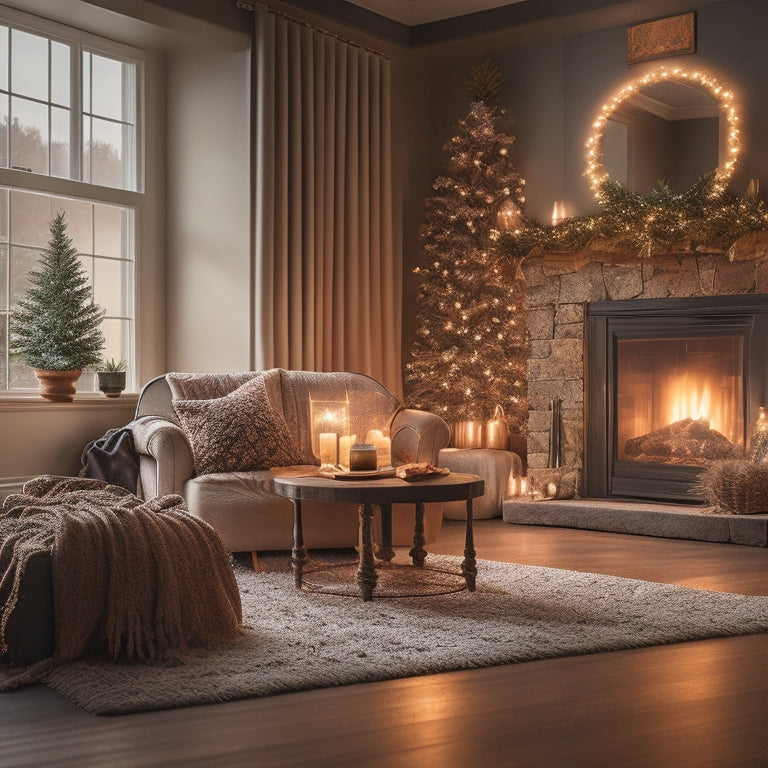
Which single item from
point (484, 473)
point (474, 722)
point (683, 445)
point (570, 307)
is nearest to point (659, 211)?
point (570, 307)

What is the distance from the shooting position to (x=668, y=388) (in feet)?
19.8

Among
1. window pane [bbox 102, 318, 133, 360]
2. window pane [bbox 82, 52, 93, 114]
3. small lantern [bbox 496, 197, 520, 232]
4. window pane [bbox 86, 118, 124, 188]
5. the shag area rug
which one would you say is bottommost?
the shag area rug

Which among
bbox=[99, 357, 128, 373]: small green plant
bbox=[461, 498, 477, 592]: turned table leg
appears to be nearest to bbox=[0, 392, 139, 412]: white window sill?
bbox=[99, 357, 128, 373]: small green plant

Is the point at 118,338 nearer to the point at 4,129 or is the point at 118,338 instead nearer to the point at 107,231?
the point at 107,231

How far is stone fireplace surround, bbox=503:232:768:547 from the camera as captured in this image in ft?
18.0

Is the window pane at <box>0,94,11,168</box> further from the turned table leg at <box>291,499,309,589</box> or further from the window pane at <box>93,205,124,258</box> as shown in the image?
the turned table leg at <box>291,499,309,589</box>

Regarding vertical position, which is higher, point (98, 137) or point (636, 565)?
point (98, 137)

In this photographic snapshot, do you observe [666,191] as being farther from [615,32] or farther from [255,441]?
[255,441]

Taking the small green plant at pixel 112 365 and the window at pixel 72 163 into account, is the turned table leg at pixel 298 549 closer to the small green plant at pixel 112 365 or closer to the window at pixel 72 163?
the small green plant at pixel 112 365

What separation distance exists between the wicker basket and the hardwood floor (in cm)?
227

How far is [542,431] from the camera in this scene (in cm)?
632

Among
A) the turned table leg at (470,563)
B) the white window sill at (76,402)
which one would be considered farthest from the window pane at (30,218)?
the turned table leg at (470,563)

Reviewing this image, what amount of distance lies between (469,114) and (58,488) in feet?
13.0

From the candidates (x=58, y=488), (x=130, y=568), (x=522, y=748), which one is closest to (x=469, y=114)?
(x=58, y=488)
